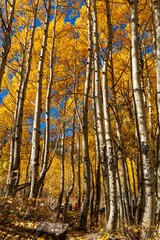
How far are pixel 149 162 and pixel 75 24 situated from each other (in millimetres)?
8057

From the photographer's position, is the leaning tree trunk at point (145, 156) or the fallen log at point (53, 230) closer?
the leaning tree trunk at point (145, 156)

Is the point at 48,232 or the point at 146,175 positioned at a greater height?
the point at 146,175

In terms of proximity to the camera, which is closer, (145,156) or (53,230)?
(145,156)

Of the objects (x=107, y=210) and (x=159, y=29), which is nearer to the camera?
(x=159, y=29)

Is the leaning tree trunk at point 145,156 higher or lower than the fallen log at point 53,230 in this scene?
higher

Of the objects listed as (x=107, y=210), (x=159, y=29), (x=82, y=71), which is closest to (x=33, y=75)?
(x=82, y=71)

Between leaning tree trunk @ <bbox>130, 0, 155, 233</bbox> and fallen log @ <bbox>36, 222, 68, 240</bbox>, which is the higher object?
leaning tree trunk @ <bbox>130, 0, 155, 233</bbox>

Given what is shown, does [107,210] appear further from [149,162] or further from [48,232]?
[149,162]

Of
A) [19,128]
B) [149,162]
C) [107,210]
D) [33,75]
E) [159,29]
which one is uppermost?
[33,75]

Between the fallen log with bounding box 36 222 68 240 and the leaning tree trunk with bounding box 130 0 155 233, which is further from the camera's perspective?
the fallen log with bounding box 36 222 68 240

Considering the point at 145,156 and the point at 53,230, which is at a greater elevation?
the point at 145,156

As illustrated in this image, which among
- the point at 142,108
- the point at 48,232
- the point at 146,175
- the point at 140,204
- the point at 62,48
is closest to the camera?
the point at 146,175

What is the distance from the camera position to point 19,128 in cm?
374

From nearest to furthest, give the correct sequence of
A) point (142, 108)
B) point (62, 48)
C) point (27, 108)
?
point (142, 108) → point (62, 48) → point (27, 108)
